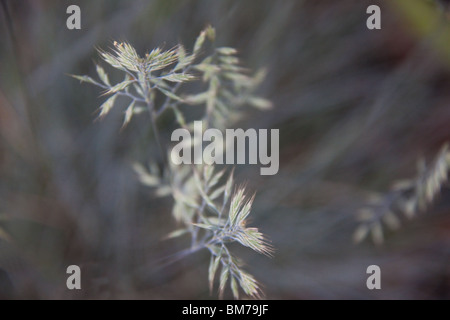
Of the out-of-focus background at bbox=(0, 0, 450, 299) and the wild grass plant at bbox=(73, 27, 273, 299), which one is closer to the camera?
the wild grass plant at bbox=(73, 27, 273, 299)

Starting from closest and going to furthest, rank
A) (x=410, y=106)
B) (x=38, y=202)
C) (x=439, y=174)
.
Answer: (x=439, y=174) < (x=38, y=202) < (x=410, y=106)

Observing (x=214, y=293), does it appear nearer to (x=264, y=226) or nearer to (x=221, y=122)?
(x=264, y=226)

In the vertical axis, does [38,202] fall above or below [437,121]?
below

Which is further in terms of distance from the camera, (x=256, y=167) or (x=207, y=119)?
(x=256, y=167)

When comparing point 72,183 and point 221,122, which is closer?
point 221,122

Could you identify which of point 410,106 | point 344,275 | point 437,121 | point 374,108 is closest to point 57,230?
point 344,275


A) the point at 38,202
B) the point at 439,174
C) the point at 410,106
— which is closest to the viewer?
the point at 439,174

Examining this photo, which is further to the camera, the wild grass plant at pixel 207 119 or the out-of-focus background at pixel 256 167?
the out-of-focus background at pixel 256 167
